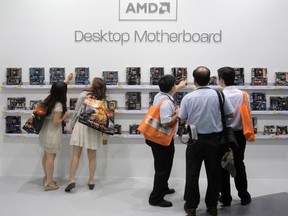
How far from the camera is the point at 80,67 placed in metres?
4.52

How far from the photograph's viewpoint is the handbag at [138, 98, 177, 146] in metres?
3.43

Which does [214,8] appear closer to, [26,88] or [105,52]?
[105,52]

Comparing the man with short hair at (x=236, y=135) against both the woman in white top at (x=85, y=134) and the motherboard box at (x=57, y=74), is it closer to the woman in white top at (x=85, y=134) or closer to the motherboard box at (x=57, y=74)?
the woman in white top at (x=85, y=134)

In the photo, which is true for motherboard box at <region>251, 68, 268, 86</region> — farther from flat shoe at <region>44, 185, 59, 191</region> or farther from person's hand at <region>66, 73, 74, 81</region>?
flat shoe at <region>44, 185, 59, 191</region>

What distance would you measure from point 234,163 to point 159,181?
2.69 feet

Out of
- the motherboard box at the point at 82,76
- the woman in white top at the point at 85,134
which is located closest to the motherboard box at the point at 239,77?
the woman in white top at the point at 85,134

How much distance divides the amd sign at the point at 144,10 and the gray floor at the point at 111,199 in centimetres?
222

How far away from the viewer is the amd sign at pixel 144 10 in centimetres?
448

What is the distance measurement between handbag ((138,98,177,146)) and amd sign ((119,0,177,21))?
158 centimetres

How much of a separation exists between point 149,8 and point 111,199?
252 cm

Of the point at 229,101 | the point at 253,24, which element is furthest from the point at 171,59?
the point at 229,101

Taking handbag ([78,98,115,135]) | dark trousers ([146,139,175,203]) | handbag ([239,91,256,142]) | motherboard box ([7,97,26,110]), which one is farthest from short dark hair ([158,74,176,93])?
motherboard box ([7,97,26,110])

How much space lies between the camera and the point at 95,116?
391 cm

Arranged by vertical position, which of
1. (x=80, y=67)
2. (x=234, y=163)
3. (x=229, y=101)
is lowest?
(x=234, y=163)
